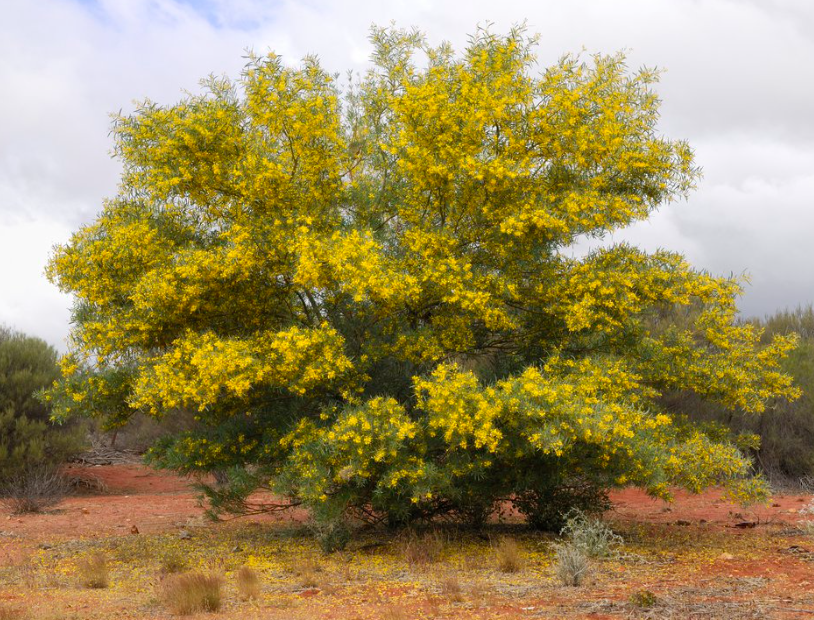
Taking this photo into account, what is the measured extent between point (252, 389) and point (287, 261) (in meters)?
1.70

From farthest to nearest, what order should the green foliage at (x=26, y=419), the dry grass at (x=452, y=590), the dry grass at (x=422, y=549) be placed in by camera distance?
the green foliage at (x=26, y=419)
the dry grass at (x=422, y=549)
the dry grass at (x=452, y=590)

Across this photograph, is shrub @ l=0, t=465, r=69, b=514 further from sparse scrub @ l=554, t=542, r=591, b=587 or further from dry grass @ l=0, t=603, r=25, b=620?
sparse scrub @ l=554, t=542, r=591, b=587

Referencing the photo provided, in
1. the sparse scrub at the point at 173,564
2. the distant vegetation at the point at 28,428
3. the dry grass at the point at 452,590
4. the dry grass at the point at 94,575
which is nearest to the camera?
the dry grass at the point at 452,590

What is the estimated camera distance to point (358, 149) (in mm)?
12844

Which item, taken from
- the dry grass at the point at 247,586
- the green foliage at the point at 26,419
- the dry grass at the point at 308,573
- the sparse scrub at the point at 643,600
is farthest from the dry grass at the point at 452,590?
the green foliage at the point at 26,419

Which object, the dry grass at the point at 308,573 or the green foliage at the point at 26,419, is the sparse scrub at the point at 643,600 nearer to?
the dry grass at the point at 308,573

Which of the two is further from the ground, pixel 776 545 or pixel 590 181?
pixel 590 181

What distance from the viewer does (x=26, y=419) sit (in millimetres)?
21531

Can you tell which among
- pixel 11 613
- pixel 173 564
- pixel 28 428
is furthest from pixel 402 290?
pixel 28 428

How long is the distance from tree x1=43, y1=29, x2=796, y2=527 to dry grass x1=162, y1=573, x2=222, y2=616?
2227mm

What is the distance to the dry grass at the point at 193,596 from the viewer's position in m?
7.99

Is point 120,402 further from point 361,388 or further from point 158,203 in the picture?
point 361,388

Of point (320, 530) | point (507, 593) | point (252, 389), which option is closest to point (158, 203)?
point (252, 389)

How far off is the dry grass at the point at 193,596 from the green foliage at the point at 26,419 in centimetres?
1382
